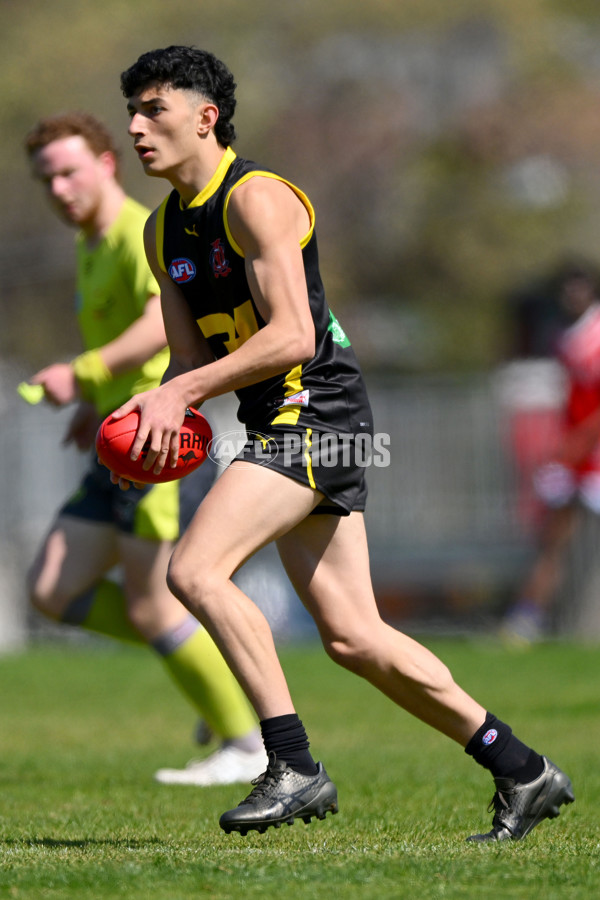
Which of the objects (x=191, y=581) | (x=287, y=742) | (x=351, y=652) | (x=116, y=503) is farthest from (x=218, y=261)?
(x=116, y=503)

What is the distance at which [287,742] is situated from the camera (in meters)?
3.99

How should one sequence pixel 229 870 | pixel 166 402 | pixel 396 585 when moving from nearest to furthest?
pixel 229 870
pixel 166 402
pixel 396 585

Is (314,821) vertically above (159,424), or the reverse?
(159,424)

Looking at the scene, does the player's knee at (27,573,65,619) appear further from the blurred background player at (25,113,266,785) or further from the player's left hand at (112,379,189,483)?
the player's left hand at (112,379,189,483)

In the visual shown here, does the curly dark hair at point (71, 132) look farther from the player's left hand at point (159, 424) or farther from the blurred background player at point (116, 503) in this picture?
the player's left hand at point (159, 424)

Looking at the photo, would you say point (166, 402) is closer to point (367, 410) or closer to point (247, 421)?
point (247, 421)

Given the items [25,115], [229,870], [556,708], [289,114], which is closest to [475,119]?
[289,114]

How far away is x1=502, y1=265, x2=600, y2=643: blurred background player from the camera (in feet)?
38.5

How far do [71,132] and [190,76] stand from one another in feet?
6.78

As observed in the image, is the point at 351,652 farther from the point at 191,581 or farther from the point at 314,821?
the point at 314,821

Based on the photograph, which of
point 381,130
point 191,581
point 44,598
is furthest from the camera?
point 381,130

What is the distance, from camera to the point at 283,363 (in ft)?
13.3

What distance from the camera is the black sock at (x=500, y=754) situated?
4391 mm

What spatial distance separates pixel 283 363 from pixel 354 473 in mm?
444
